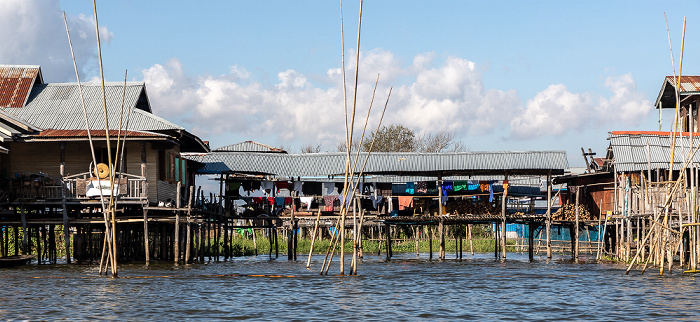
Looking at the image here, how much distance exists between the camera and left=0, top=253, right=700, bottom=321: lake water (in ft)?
49.5

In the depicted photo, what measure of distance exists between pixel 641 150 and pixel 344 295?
17385mm

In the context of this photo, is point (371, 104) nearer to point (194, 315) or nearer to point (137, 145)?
point (194, 315)

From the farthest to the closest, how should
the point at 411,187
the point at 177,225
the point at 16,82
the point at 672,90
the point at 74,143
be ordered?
the point at 672,90 → the point at 411,187 → the point at 16,82 → the point at 74,143 → the point at 177,225

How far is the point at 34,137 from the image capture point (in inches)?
1050

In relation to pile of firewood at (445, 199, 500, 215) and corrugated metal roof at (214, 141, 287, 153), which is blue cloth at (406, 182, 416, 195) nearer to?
pile of firewood at (445, 199, 500, 215)

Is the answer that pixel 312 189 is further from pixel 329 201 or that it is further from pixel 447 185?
pixel 447 185

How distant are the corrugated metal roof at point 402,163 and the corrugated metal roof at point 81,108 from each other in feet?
11.3

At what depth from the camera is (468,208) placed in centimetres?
3228

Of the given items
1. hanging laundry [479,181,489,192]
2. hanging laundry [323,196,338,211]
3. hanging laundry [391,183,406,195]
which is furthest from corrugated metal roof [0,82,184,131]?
hanging laundry [479,181,489,192]

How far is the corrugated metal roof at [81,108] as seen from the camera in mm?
28859

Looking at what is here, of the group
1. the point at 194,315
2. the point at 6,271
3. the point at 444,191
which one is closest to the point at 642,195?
the point at 444,191

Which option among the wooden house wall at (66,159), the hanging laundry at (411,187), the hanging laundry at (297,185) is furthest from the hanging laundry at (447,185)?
the wooden house wall at (66,159)

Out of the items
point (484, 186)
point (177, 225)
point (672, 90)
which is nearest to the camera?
point (177, 225)

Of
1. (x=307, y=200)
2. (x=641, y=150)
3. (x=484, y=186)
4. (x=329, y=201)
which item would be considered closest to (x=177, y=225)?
(x=307, y=200)
